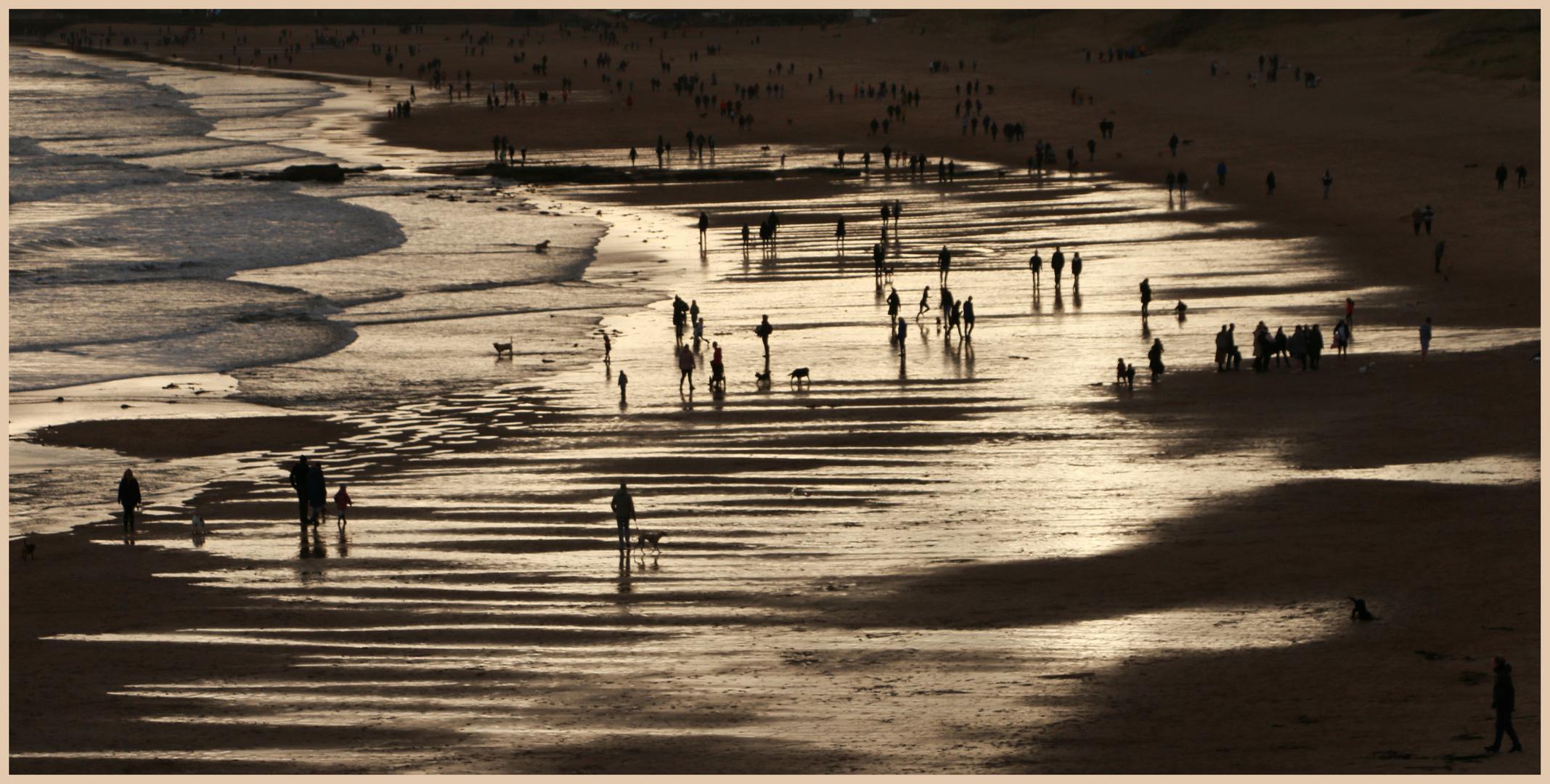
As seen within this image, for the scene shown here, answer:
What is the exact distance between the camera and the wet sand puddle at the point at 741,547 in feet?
44.4

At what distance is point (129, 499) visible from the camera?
64.2ft

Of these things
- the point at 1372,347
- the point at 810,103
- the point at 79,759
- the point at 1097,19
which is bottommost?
the point at 79,759

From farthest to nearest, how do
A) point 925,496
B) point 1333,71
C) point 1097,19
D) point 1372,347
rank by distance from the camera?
point 1097,19, point 1333,71, point 1372,347, point 925,496

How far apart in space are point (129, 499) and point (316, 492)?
246cm

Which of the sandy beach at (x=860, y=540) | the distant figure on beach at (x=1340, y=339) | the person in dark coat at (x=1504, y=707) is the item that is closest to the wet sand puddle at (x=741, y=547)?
the sandy beach at (x=860, y=540)

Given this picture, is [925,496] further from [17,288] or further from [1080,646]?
[17,288]

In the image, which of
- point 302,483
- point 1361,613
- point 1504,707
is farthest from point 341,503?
point 1504,707

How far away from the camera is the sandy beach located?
13.3 m

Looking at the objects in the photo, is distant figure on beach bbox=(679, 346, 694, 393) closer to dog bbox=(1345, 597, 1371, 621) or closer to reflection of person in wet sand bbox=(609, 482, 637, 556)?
reflection of person in wet sand bbox=(609, 482, 637, 556)

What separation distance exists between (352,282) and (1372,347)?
2571 cm

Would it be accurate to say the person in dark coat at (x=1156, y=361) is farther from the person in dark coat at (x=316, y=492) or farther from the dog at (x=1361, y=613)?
the person in dark coat at (x=316, y=492)

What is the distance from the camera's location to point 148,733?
13516 millimetres

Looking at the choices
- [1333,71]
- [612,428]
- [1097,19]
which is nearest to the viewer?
[612,428]

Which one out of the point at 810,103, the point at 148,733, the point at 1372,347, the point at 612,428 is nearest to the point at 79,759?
the point at 148,733
